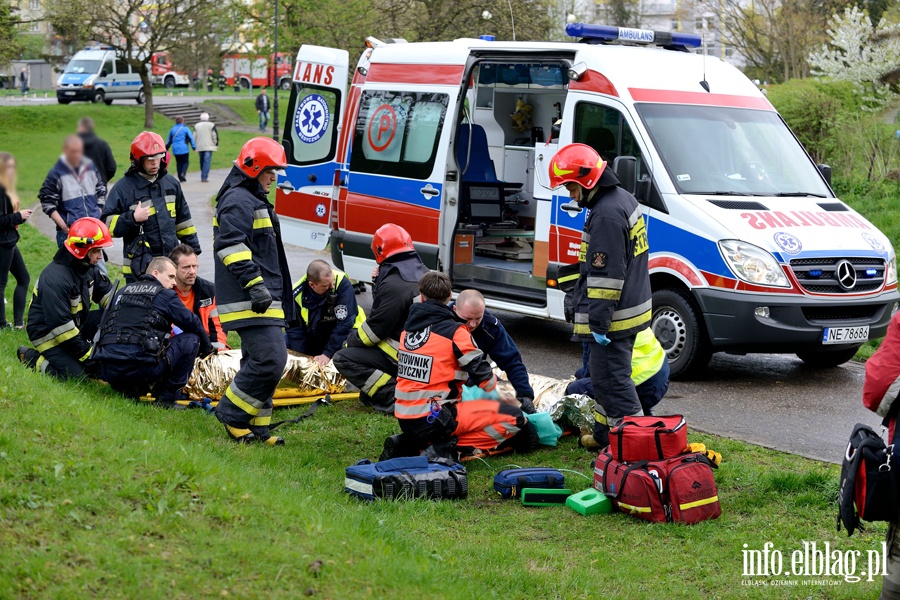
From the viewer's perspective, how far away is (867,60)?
20.3 m

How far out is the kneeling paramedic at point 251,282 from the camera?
20.8 feet

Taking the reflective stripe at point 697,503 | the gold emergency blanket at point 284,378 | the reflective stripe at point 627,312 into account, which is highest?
the reflective stripe at point 627,312

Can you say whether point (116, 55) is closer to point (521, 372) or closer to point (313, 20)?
point (521, 372)

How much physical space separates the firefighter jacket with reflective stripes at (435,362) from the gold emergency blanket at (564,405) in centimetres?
89

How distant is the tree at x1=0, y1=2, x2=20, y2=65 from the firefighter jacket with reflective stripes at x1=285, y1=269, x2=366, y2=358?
227 inches

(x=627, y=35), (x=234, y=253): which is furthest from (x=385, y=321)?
(x=627, y=35)

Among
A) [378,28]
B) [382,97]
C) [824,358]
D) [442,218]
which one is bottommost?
[824,358]

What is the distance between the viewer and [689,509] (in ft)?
17.3

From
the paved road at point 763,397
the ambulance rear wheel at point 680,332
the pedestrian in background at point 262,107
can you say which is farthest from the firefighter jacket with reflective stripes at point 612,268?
the pedestrian in background at point 262,107

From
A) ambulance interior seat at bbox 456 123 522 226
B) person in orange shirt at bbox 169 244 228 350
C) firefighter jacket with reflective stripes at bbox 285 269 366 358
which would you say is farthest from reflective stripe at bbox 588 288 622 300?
ambulance interior seat at bbox 456 123 522 226

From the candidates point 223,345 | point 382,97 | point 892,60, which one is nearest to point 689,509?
point 223,345

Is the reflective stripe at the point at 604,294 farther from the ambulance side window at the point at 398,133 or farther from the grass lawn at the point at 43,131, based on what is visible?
the ambulance side window at the point at 398,133

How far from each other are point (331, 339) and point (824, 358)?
4602 mm

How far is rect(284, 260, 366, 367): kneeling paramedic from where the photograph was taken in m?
8.22
